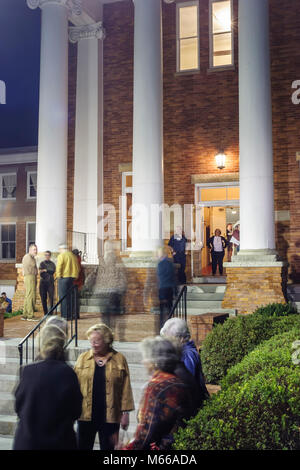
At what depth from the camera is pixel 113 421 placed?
5223 millimetres

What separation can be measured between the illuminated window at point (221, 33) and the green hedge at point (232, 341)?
33.6ft

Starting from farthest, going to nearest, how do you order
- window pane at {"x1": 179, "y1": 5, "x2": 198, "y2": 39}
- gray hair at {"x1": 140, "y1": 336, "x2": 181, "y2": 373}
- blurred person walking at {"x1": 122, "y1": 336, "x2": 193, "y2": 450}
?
window pane at {"x1": 179, "y1": 5, "x2": 198, "y2": 39}, gray hair at {"x1": 140, "y1": 336, "x2": 181, "y2": 373}, blurred person walking at {"x1": 122, "y1": 336, "x2": 193, "y2": 450}

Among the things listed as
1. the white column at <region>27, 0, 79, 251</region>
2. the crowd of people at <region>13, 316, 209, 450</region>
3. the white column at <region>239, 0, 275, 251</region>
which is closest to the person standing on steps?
the white column at <region>239, 0, 275, 251</region>

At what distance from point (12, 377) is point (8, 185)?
22.4 metres

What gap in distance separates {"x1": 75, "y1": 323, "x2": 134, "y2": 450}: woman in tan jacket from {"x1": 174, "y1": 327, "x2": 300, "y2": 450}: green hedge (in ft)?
2.39

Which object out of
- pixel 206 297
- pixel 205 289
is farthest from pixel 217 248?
pixel 206 297

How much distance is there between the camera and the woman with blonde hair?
433 cm

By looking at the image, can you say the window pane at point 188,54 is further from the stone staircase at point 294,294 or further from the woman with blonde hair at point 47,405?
the woman with blonde hair at point 47,405

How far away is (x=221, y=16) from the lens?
17.8 metres

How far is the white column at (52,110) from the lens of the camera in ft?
51.5

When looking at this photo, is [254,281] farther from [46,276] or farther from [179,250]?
[46,276]

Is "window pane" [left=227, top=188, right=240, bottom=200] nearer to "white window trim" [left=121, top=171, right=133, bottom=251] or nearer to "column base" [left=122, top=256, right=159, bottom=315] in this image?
"white window trim" [left=121, top=171, right=133, bottom=251]

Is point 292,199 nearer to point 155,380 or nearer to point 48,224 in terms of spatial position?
Answer: point 48,224
